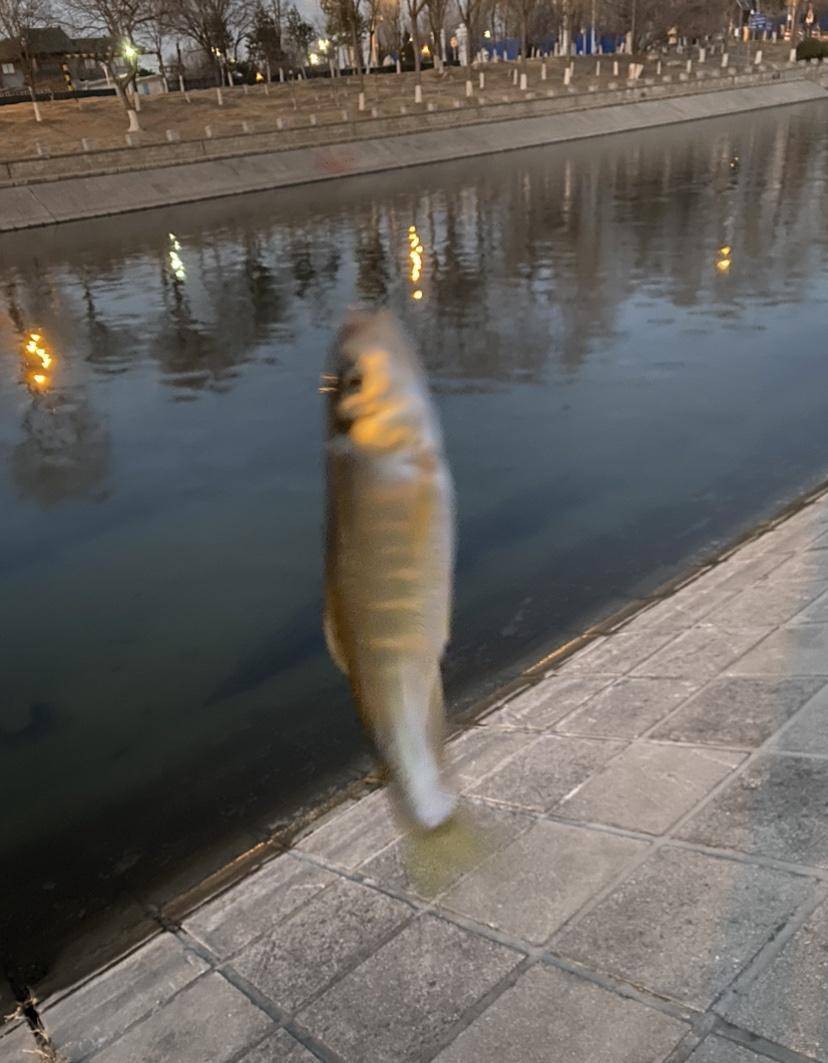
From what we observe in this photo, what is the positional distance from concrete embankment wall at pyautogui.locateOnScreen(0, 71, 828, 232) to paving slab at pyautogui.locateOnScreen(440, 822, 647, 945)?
33.1 metres

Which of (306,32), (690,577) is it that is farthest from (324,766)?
(306,32)

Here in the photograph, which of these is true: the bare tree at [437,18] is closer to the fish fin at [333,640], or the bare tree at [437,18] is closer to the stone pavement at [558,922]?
the stone pavement at [558,922]

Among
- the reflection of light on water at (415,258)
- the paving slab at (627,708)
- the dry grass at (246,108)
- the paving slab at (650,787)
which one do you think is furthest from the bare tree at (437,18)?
the paving slab at (650,787)

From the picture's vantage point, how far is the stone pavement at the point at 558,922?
2703 millimetres

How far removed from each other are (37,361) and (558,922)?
48.0ft

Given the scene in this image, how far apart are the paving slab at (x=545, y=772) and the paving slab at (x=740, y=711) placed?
36cm

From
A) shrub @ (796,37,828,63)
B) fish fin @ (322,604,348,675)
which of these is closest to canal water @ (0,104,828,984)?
fish fin @ (322,604,348,675)

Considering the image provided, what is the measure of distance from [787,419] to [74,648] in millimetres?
8402

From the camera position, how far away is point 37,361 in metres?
15.0

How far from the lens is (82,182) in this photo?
3288 centimetres

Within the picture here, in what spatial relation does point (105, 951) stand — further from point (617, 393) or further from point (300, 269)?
point (300, 269)

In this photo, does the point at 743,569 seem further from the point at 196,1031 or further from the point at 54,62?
the point at 54,62

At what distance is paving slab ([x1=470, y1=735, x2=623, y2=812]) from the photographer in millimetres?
4047

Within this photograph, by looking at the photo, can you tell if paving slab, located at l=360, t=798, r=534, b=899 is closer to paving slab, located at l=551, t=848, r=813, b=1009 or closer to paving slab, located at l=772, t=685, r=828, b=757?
paving slab, located at l=551, t=848, r=813, b=1009
